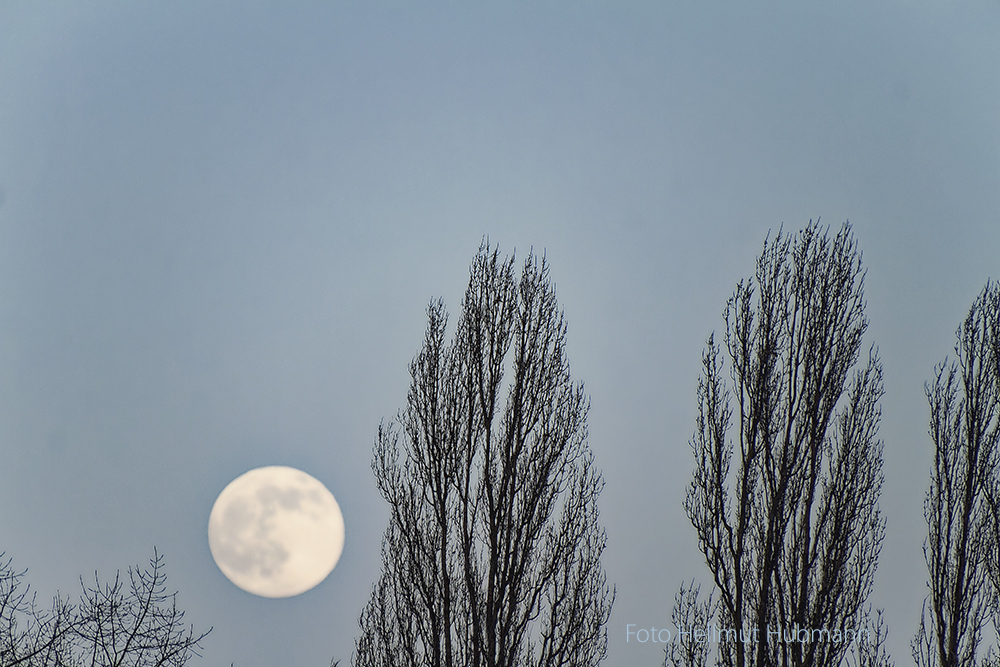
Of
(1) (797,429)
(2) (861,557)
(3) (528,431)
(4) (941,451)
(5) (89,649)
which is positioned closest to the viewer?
(5) (89,649)

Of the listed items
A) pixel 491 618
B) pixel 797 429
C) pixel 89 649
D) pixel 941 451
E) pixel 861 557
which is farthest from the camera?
pixel 941 451

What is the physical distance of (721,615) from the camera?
1148cm

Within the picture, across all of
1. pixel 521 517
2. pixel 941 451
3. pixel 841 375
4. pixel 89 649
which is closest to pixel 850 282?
pixel 841 375

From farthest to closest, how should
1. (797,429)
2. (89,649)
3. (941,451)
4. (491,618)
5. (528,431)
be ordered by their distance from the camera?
(941,451) → (797,429) → (528,431) → (491,618) → (89,649)

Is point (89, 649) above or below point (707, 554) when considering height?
below

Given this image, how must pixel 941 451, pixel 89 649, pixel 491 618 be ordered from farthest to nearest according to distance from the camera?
pixel 941 451, pixel 491 618, pixel 89 649

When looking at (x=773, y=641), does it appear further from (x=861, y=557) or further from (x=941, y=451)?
(x=941, y=451)

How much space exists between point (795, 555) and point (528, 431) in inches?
165

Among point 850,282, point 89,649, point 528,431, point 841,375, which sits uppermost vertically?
point 850,282

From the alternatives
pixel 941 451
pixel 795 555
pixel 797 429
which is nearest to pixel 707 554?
pixel 795 555

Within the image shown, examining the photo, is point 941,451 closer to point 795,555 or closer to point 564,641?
point 795,555

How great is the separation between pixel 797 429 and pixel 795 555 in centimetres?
175

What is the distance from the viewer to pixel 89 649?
8250mm

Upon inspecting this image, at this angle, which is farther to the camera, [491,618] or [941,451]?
[941,451]
